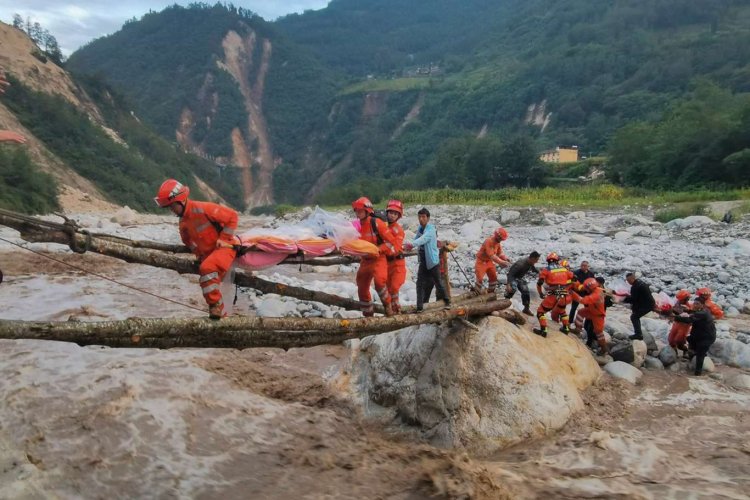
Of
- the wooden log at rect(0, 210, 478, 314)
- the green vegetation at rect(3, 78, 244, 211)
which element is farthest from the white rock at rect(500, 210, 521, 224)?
the green vegetation at rect(3, 78, 244, 211)

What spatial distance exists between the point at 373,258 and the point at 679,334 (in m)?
5.11

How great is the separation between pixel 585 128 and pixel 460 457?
65.3 m

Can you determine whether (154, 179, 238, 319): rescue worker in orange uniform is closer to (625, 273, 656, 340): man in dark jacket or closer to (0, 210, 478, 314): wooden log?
(0, 210, 478, 314): wooden log

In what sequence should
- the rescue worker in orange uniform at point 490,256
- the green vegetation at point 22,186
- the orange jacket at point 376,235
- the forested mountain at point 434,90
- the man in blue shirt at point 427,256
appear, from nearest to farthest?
the orange jacket at point 376,235 → the man in blue shirt at point 427,256 → the rescue worker in orange uniform at point 490,256 → the green vegetation at point 22,186 → the forested mountain at point 434,90

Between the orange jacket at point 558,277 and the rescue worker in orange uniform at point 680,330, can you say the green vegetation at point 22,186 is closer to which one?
the orange jacket at point 558,277

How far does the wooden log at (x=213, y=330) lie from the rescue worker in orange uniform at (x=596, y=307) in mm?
3058

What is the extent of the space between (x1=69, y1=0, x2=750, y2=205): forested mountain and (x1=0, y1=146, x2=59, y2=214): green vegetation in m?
26.2

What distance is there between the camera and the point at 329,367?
8297 mm

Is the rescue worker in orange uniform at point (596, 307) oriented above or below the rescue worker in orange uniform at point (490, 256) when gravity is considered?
below

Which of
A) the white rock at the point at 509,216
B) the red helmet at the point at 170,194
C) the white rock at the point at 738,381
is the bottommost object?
the white rock at the point at 738,381

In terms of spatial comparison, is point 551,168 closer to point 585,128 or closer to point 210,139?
point 585,128

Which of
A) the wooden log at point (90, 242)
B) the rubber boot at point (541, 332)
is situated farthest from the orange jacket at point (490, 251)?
the wooden log at point (90, 242)

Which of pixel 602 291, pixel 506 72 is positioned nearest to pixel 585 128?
pixel 506 72

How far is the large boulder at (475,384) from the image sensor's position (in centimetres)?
600
